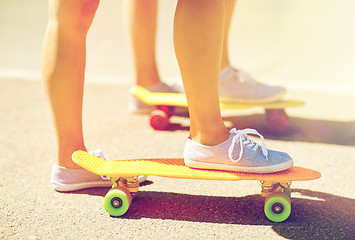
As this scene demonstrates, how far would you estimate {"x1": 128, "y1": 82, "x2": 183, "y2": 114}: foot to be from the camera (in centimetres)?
337

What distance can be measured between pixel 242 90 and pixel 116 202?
1389 millimetres

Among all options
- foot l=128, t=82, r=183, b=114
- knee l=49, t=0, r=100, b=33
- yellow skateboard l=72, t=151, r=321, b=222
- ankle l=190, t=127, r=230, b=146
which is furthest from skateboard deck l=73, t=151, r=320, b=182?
foot l=128, t=82, r=183, b=114

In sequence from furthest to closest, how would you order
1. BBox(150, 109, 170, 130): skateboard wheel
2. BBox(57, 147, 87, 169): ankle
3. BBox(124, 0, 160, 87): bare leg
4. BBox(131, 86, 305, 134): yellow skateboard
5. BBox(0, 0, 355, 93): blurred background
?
BBox(0, 0, 355, 93): blurred background < BBox(124, 0, 160, 87): bare leg < BBox(150, 109, 170, 130): skateboard wheel < BBox(131, 86, 305, 134): yellow skateboard < BBox(57, 147, 87, 169): ankle

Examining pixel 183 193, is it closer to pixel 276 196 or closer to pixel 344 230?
pixel 276 196

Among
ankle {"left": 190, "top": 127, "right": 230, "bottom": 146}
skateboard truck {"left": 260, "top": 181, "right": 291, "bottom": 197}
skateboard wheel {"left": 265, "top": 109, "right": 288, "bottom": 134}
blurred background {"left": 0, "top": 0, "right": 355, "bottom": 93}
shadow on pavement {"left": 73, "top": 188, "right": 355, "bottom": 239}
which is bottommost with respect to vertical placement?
shadow on pavement {"left": 73, "top": 188, "right": 355, "bottom": 239}

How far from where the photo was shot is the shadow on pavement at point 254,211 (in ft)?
6.03

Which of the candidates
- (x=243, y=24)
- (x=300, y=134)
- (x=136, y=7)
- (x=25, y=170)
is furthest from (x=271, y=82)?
(x=25, y=170)

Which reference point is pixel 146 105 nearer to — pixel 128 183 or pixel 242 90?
pixel 242 90

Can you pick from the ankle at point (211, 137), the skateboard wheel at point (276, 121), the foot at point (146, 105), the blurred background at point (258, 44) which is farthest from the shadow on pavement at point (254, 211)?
the blurred background at point (258, 44)

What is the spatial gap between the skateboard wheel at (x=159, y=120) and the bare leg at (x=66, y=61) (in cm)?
107

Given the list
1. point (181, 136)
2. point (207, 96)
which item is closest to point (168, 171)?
point (207, 96)

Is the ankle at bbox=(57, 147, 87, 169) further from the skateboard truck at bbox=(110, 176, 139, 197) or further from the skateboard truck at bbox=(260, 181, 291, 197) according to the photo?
the skateboard truck at bbox=(260, 181, 291, 197)

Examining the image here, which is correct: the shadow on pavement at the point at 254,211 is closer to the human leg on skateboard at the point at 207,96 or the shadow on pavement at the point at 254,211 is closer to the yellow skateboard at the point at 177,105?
the human leg on skateboard at the point at 207,96

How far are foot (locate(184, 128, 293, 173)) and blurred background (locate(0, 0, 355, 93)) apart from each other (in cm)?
213
